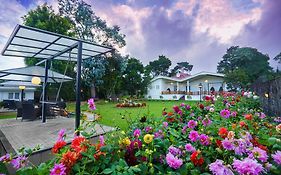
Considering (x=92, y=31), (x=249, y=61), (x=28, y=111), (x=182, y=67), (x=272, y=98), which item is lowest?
(x=28, y=111)

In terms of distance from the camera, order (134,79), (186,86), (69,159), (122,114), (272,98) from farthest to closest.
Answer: (134,79) < (186,86) < (122,114) < (272,98) < (69,159)

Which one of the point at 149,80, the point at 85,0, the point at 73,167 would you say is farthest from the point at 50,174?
the point at 149,80

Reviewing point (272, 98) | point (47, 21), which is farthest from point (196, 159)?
point (47, 21)

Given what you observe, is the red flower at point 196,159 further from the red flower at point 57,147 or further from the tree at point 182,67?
the tree at point 182,67

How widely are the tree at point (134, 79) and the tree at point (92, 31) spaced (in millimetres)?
5086

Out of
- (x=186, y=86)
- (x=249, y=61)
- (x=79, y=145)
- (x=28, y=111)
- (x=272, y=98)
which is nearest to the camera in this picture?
(x=79, y=145)

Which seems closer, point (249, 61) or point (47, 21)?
point (47, 21)

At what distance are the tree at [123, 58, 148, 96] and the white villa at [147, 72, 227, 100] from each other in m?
1.88

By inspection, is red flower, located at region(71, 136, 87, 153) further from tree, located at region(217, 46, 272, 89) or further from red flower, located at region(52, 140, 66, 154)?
tree, located at region(217, 46, 272, 89)

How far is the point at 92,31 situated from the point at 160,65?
25.2 meters

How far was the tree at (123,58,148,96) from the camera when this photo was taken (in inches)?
1030

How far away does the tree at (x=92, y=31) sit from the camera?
18578 millimetres

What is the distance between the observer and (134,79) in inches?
1031

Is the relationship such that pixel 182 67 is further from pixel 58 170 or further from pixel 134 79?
pixel 58 170
